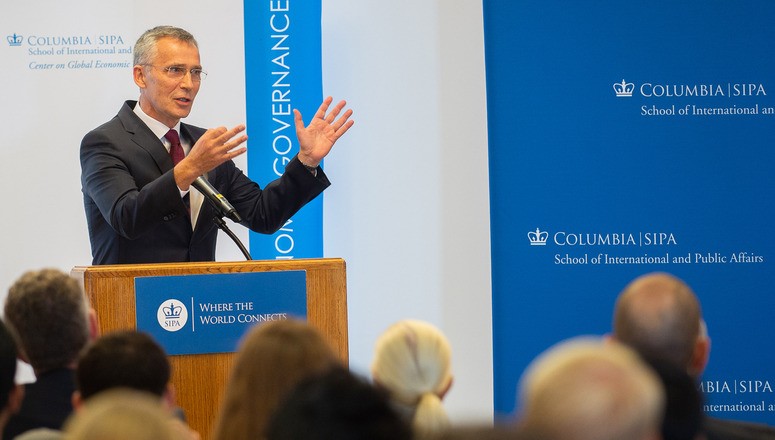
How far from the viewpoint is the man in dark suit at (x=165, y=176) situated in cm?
383

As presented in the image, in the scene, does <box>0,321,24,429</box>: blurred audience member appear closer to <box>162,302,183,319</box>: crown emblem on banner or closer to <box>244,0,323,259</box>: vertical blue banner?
<box>162,302,183,319</box>: crown emblem on banner

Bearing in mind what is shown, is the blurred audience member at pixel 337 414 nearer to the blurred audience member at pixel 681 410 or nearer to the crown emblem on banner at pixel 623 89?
the blurred audience member at pixel 681 410

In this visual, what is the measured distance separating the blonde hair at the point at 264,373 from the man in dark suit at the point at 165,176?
1759 mm

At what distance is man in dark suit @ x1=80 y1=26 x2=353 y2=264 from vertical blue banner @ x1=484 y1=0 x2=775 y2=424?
1.34 meters

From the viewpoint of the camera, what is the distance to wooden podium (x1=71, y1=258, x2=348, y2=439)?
3.25m

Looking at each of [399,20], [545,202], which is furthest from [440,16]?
[545,202]

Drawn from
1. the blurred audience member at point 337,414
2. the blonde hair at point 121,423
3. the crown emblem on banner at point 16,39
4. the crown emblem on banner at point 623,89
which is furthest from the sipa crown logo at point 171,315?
the crown emblem on banner at point 623,89

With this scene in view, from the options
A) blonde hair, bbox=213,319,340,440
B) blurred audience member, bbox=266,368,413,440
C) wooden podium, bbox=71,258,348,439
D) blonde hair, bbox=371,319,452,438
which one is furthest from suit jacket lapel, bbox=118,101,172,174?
blurred audience member, bbox=266,368,413,440

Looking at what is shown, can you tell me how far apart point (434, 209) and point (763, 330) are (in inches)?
71.6

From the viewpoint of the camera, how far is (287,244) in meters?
5.36

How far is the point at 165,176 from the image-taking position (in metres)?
3.75

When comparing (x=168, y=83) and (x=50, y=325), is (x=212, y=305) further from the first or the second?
(x=168, y=83)

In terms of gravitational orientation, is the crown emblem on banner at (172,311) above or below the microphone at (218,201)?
below

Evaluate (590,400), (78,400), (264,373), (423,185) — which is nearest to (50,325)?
(78,400)
